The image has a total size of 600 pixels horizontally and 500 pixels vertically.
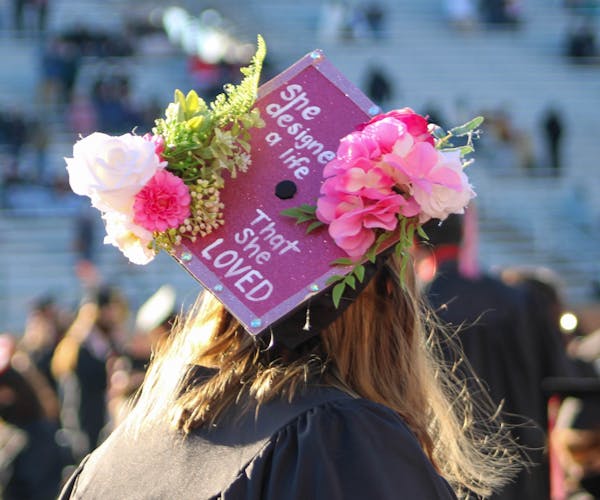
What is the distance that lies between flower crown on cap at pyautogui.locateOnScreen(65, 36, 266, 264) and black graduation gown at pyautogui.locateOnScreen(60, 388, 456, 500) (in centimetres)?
38

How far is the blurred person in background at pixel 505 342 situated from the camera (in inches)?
175

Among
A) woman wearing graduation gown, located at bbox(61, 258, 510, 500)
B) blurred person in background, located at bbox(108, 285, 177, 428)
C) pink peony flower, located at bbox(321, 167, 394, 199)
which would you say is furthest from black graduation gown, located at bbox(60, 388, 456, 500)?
blurred person in background, located at bbox(108, 285, 177, 428)

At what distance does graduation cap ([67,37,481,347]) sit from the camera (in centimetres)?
237

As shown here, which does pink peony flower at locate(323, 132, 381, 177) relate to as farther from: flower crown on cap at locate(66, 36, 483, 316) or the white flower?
the white flower

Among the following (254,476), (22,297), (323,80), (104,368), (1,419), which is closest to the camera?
(254,476)

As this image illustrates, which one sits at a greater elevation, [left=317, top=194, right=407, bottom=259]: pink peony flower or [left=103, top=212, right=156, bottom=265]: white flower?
[left=317, top=194, right=407, bottom=259]: pink peony flower

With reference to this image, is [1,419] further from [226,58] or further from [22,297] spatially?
[226,58]

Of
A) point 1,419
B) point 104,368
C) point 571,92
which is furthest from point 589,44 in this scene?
point 1,419

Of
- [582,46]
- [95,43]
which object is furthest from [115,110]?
[582,46]

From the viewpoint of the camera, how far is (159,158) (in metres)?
2.48

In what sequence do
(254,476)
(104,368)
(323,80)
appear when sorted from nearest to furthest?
(254,476) < (323,80) < (104,368)

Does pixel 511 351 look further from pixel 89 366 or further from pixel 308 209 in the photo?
pixel 89 366

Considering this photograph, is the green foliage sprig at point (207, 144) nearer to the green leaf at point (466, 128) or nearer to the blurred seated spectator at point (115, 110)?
the green leaf at point (466, 128)

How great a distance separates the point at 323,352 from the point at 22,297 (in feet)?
Answer: 56.1
